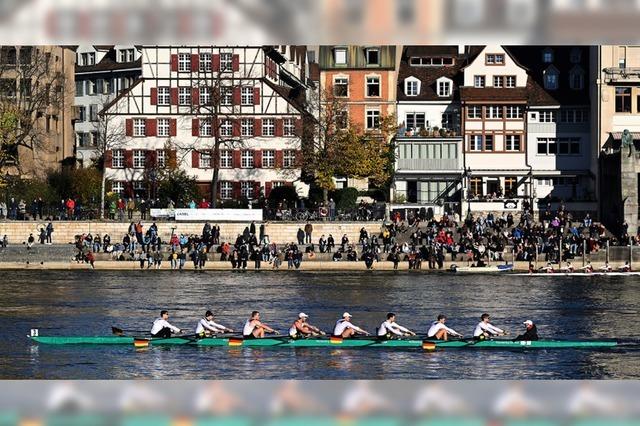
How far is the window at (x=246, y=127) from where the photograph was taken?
86562 millimetres

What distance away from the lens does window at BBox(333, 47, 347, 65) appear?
88.6 m

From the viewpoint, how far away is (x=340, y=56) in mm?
89375

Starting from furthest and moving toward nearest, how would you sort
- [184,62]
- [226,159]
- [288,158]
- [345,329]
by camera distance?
[226,159]
[288,158]
[184,62]
[345,329]

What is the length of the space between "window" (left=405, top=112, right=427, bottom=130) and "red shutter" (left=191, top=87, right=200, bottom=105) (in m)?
15.6

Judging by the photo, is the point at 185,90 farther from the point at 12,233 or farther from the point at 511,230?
the point at 511,230

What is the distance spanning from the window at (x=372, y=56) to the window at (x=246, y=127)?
1030cm

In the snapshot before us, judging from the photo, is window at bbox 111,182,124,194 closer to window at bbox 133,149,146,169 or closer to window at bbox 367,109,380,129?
window at bbox 133,149,146,169

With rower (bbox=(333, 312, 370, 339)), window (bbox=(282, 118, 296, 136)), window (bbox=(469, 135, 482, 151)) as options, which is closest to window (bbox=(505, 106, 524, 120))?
window (bbox=(469, 135, 482, 151))

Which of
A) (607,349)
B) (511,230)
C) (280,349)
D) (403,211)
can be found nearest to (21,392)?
(280,349)

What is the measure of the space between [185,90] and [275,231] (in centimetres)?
1838

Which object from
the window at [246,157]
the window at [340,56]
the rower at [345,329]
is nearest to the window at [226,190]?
the window at [246,157]

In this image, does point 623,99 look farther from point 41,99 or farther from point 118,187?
point 41,99

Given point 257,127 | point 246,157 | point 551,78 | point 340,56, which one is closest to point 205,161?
point 246,157

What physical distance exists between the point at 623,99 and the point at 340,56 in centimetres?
2156
